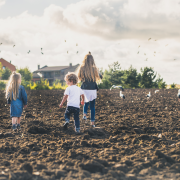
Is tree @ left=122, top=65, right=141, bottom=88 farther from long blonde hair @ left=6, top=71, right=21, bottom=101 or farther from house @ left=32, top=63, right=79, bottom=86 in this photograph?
house @ left=32, top=63, right=79, bottom=86

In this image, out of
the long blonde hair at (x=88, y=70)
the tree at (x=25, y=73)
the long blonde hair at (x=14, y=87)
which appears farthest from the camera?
the tree at (x=25, y=73)

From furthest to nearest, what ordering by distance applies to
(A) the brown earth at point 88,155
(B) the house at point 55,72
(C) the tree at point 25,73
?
(B) the house at point 55,72, (C) the tree at point 25,73, (A) the brown earth at point 88,155

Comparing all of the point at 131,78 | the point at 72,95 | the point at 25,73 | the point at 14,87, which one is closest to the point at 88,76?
the point at 72,95

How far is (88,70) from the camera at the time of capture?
210 inches

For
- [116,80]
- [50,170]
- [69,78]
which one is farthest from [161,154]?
[116,80]

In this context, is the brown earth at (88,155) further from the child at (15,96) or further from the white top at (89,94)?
the white top at (89,94)

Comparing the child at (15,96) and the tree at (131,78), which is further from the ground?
the tree at (131,78)

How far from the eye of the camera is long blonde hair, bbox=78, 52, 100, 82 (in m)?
5.35

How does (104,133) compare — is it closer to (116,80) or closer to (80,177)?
(80,177)

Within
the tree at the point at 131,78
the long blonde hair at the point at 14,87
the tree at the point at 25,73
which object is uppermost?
the tree at the point at 25,73

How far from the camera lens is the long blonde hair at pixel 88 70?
535 cm

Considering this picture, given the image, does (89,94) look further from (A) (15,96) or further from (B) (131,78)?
(B) (131,78)

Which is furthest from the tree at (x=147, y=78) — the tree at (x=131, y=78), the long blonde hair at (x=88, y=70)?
the long blonde hair at (x=88, y=70)

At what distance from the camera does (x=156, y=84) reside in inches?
1275
